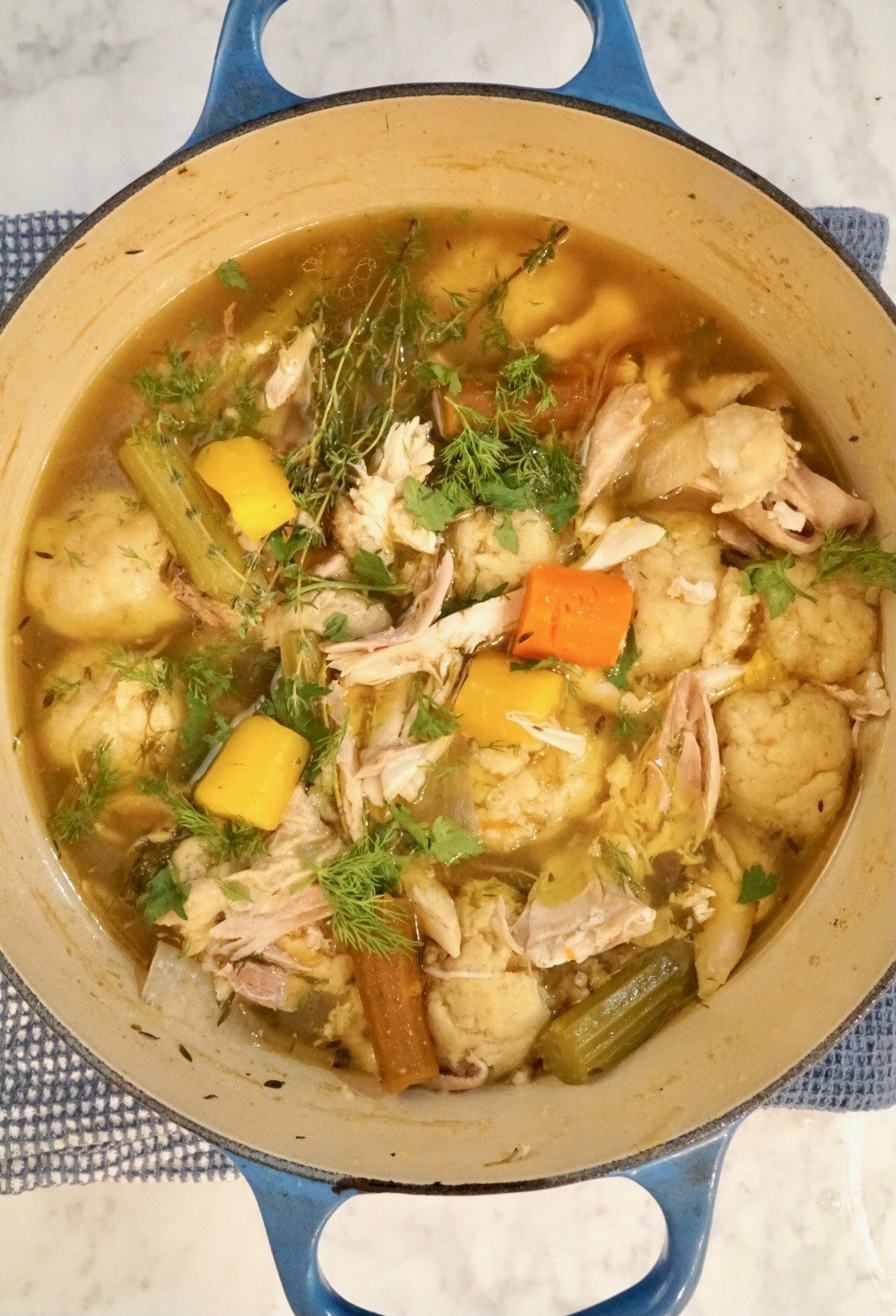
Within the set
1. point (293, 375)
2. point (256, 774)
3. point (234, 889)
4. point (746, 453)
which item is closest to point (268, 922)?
point (234, 889)

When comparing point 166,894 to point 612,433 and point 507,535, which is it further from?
point 612,433

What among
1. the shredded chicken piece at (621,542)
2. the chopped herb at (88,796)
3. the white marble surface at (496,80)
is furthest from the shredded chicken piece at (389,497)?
the white marble surface at (496,80)

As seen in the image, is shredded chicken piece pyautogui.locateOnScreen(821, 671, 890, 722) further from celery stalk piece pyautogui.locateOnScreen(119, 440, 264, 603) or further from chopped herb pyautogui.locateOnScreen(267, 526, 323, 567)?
celery stalk piece pyautogui.locateOnScreen(119, 440, 264, 603)

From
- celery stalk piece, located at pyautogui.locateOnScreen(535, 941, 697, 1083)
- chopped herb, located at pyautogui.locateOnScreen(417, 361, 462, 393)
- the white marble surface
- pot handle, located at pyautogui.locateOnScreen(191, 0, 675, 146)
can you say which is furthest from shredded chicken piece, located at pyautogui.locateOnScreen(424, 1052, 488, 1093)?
pot handle, located at pyautogui.locateOnScreen(191, 0, 675, 146)

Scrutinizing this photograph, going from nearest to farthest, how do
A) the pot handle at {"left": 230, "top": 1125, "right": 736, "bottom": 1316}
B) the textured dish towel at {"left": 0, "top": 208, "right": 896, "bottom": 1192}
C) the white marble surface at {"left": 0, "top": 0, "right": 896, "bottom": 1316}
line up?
1. the pot handle at {"left": 230, "top": 1125, "right": 736, "bottom": 1316}
2. the textured dish towel at {"left": 0, "top": 208, "right": 896, "bottom": 1192}
3. the white marble surface at {"left": 0, "top": 0, "right": 896, "bottom": 1316}

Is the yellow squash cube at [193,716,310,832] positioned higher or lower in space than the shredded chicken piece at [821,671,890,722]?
higher

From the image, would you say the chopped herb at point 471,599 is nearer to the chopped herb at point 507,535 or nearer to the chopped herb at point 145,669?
the chopped herb at point 507,535

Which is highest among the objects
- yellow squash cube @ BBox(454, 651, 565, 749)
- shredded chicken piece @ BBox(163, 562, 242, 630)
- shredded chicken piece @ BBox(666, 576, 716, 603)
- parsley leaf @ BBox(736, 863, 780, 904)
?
shredded chicken piece @ BBox(163, 562, 242, 630)

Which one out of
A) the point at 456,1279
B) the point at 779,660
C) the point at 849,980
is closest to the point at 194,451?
the point at 779,660
